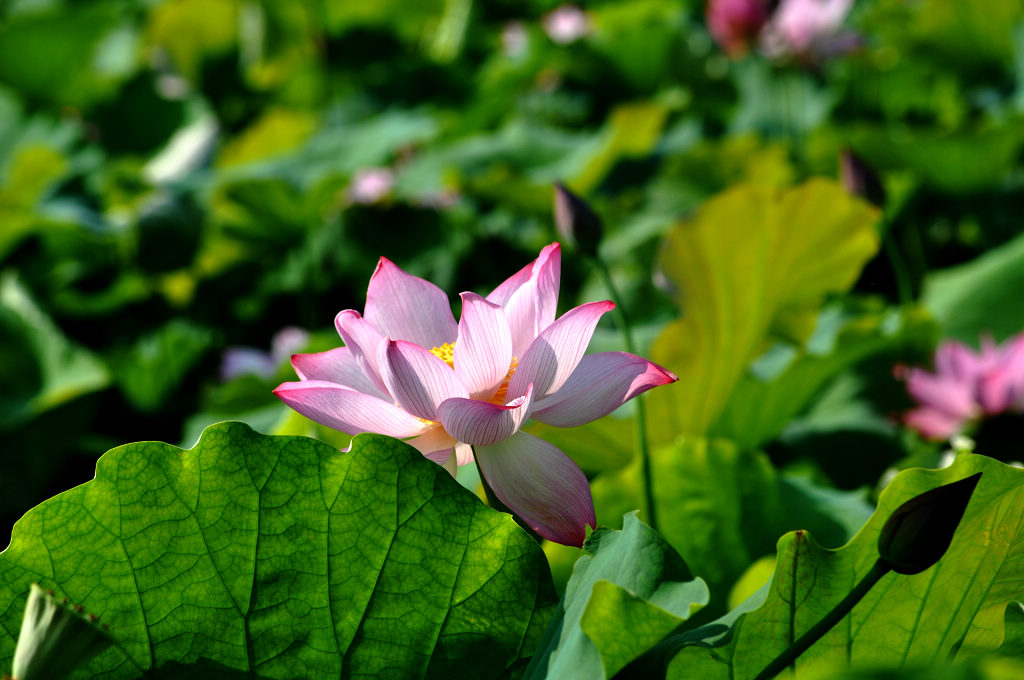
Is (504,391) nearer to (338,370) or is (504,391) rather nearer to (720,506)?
(338,370)

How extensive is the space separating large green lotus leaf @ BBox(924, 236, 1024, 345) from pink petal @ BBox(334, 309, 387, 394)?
3.48 feet

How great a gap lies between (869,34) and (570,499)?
7.63ft

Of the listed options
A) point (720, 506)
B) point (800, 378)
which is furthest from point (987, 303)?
point (720, 506)

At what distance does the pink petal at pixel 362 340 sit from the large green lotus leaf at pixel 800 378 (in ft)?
1.82

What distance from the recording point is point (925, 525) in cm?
46

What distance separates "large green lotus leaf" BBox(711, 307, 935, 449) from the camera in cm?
104

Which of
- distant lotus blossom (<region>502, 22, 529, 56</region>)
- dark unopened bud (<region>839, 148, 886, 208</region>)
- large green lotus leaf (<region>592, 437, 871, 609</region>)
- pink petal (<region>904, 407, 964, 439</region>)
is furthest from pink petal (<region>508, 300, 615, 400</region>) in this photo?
distant lotus blossom (<region>502, 22, 529, 56</region>)

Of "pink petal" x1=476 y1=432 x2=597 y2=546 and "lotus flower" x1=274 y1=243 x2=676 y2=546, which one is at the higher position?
"lotus flower" x1=274 y1=243 x2=676 y2=546

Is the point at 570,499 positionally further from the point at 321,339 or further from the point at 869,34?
the point at 869,34

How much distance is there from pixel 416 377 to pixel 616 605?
15cm

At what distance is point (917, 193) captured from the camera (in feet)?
5.99

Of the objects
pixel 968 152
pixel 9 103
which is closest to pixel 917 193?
pixel 968 152

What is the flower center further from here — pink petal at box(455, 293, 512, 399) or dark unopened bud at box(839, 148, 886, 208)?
dark unopened bud at box(839, 148, 886, 208)

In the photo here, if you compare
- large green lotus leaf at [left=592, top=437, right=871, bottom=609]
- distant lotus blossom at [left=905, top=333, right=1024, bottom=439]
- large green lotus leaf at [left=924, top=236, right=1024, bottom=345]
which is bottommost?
large green lotus leaf at [left=924, top=236, right=1024, bottom=345]
